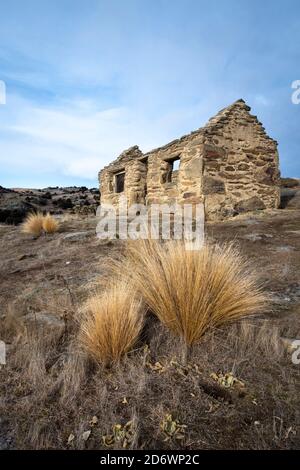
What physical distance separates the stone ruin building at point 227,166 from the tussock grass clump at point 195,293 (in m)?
5.45

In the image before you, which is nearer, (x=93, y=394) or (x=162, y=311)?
(x=93, y=394)

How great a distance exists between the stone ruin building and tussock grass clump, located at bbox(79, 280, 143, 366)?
19.3 feet

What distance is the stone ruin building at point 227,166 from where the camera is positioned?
25.8 feet

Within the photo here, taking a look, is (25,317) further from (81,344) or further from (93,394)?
(93,394)

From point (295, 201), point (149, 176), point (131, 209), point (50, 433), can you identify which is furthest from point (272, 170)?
point (50, 433)

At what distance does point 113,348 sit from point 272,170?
26.1ft

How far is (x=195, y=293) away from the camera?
2361 mm

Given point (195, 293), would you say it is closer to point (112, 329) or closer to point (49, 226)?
point (112, 329)

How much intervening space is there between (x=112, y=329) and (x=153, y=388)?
487 mm

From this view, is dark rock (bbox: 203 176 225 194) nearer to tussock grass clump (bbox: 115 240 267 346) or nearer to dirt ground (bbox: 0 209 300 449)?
dirt ground (bbox: 0 209 300 449)
